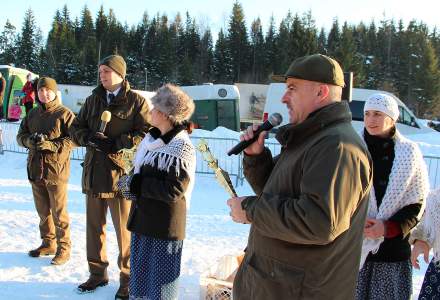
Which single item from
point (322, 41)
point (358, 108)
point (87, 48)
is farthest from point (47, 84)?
point (322, 41)

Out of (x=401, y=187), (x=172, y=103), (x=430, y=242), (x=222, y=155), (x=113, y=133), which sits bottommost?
(x=222, y=155)

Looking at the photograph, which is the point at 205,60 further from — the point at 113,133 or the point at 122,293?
the point at 122,293

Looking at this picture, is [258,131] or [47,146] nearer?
[258,131]

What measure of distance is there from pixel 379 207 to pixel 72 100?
24731 mm

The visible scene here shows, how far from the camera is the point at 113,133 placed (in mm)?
3951

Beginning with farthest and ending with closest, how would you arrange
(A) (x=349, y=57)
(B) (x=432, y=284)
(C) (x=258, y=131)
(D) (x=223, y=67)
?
(D) (x=223, y=67) → (A) (x=349, y=57) → (B) (x=432, y=284) → (C) (x=258, y=131)

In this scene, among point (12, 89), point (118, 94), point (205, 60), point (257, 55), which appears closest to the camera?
point (118, 94)

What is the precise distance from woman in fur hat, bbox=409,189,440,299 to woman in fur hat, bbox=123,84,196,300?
1.62 metres

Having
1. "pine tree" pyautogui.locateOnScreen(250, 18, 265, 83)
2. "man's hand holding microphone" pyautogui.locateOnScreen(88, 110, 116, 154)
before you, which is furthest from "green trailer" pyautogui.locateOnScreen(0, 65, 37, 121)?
"pine tree" pyautogui.locateOnScreen(250, 18, 265, 83)

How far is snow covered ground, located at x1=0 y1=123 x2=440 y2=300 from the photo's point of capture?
414 cm

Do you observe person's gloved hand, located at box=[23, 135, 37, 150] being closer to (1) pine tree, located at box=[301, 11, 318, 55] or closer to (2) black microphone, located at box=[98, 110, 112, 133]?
(2) black microphone, located at box=[98, 110, 112, 133]

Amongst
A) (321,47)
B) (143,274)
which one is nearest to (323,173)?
(143,274)

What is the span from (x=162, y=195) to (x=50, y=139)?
7.08 ft

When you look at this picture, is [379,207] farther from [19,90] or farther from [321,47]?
[321,47]
